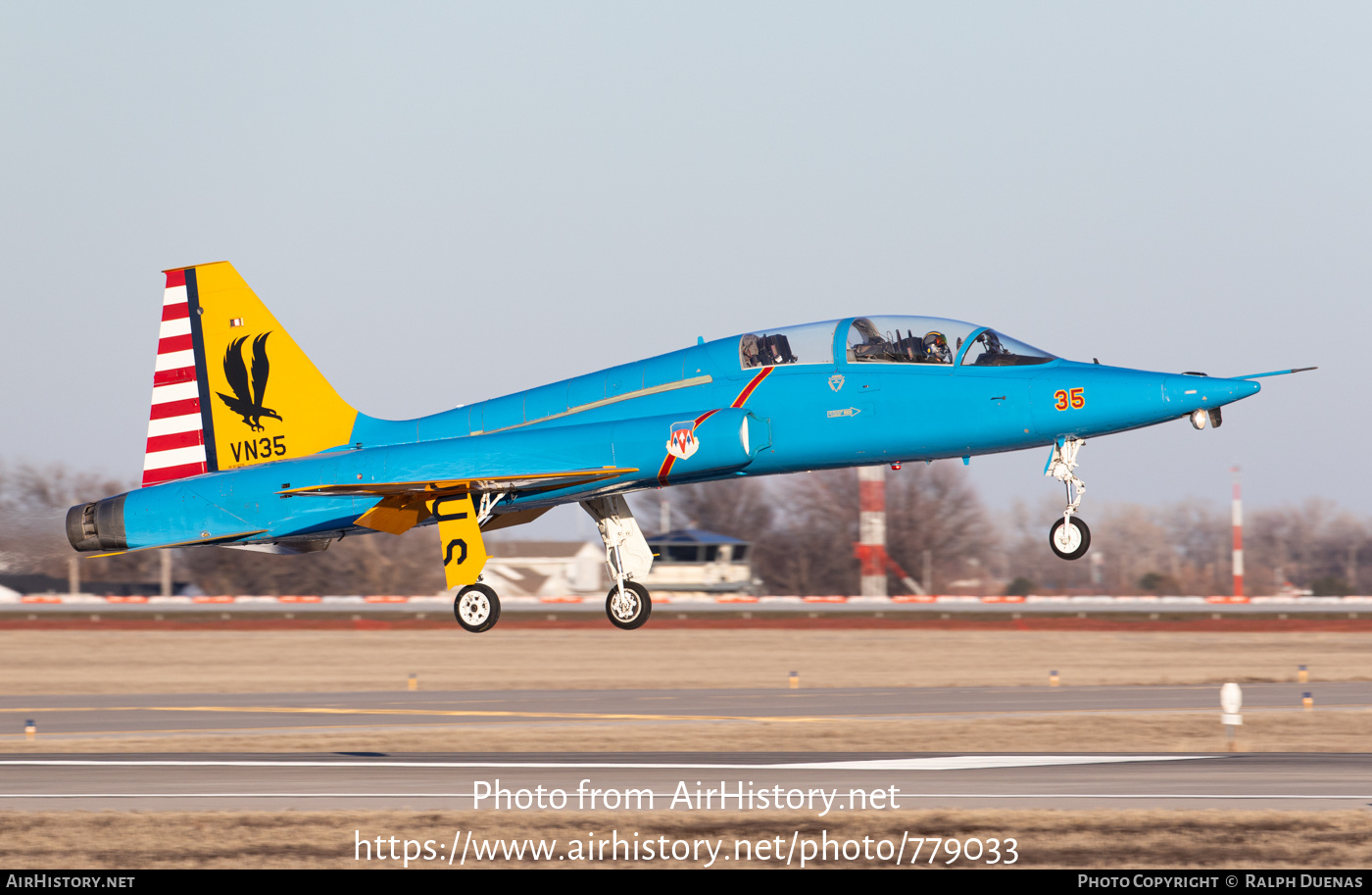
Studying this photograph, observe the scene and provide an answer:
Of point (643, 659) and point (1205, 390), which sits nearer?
point (1205, 390)

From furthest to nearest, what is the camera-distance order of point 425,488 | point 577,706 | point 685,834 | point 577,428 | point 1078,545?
1. point 577,706
2. point 685,834
3. point 577,428
4. point 425,488
5. point 1078,545

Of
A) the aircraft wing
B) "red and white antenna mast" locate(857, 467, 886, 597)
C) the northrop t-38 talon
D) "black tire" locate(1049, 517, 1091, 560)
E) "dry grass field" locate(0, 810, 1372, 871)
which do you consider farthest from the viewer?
"red and white antenna mast" locate(857, 467, 886, 597)

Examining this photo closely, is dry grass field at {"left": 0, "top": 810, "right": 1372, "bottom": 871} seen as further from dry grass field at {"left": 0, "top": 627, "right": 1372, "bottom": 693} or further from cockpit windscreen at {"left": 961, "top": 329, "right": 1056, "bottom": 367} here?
dry grass field at {"left": 0, "top": 627, "right": 1372, "bottom": 693}

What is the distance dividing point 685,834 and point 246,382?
13.7m

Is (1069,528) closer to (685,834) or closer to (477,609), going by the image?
(477,609)

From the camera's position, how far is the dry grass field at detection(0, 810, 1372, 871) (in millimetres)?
27500

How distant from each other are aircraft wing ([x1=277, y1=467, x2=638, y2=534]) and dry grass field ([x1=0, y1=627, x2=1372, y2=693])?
1792 inches

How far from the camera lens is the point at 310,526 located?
2297cm

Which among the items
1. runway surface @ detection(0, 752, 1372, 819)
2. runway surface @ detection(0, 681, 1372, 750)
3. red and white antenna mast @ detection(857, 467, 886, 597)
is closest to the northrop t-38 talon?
runway surface @ detection(0, 752, 1372, 819)

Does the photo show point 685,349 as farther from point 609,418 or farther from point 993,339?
point 993,339

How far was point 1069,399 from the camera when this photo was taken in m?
19.6

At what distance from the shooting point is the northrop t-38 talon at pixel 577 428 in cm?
1988

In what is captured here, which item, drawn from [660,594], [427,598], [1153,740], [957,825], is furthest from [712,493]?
[957,825]

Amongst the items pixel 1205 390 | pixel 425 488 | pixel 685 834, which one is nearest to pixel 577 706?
pixel 685 834
